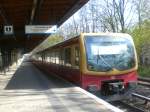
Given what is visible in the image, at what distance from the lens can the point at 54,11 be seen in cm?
2658

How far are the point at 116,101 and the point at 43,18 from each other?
1236 centimetres

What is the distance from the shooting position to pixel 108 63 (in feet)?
58.7

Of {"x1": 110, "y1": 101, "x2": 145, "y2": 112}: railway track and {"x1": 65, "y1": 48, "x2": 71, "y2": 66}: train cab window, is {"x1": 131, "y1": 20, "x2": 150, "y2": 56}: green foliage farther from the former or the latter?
{"x1": 110, "y1": 101, "x2": 145, "y2": 112}: railway track

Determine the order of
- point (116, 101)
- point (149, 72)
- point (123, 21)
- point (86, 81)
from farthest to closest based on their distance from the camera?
point (123, 21)
point (149, 72)
point (116, 101)
point (86, 81)

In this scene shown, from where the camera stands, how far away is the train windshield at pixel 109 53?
1777 cm

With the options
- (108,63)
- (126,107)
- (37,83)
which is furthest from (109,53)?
(37,83)

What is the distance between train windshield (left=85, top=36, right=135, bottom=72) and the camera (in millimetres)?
17766

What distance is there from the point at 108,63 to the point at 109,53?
18.6 inches

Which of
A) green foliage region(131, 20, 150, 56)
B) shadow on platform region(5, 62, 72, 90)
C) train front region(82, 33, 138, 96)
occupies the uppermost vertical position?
green foliage region(131, 20, 150, 56)

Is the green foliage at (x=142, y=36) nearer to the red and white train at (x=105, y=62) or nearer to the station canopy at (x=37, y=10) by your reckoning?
the station canopy at (x=37, y=10)

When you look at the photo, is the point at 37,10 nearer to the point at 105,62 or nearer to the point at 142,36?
the point at 105,62

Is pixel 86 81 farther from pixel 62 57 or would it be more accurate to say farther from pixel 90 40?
pixel 62 57

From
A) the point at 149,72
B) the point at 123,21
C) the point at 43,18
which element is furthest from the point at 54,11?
the point at 123,21

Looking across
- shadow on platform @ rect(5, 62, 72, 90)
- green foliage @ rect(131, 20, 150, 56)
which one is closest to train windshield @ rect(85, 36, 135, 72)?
shadow on platform @ rect(5, 62, 72, 90)
